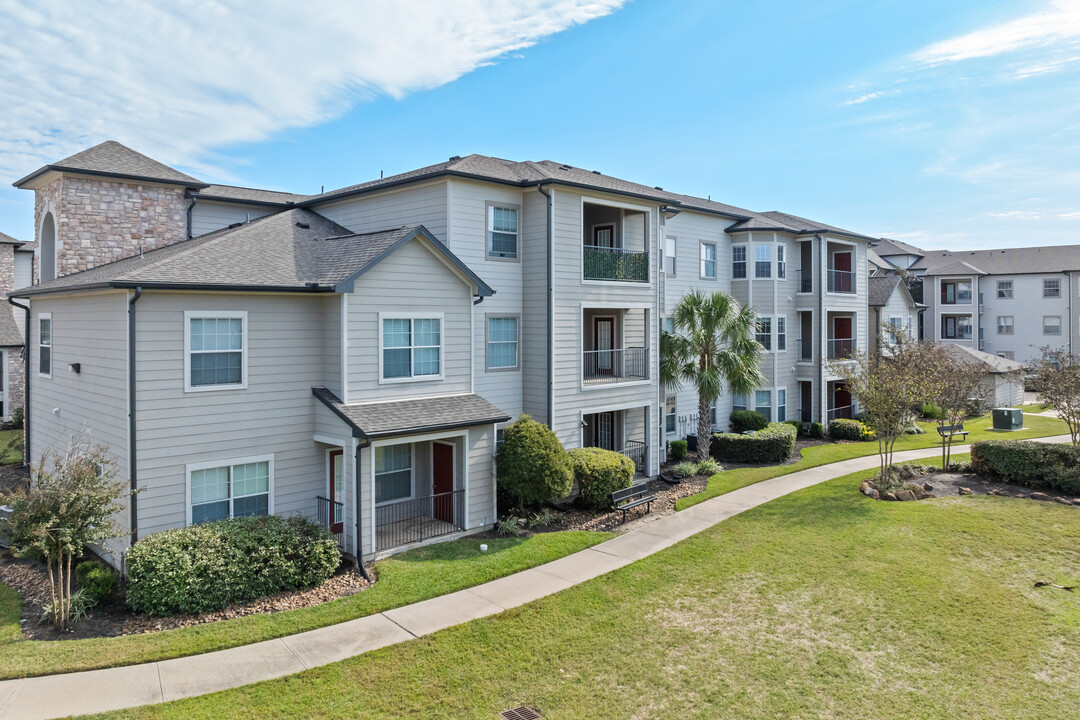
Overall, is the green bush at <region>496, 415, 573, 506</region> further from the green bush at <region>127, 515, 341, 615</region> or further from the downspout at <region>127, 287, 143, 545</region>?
the downspout at <region>127, 287, 143, 545</region>

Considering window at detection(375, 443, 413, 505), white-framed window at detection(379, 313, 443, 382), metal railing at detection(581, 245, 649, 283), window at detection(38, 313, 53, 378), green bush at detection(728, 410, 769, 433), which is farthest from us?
green bush at detection(728, 410, 769, 433)

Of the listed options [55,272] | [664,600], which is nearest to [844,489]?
[664,600]

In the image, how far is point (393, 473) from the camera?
1753 centimetres

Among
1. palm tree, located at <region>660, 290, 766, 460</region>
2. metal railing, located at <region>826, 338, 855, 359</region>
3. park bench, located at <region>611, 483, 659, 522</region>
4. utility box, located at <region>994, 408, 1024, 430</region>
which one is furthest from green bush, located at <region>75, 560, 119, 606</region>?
utility box, located at <region>994, 408, 1024, 430</region>

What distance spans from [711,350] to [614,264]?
5278 millimetres

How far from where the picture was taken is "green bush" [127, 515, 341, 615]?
11953 mm

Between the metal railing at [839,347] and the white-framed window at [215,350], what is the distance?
2803cm

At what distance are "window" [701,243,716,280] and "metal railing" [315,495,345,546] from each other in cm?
1960

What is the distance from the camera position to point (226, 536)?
42.5ft

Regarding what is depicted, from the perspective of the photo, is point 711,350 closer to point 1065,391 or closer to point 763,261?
point 763,261

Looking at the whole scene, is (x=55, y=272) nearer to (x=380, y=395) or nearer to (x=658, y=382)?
(x=380, y=395)

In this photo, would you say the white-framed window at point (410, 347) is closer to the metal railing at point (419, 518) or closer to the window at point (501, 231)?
the metal railing at point (419, 518)

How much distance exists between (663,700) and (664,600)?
3.53 meters

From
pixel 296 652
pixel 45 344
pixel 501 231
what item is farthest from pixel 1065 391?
pixel 45 344
